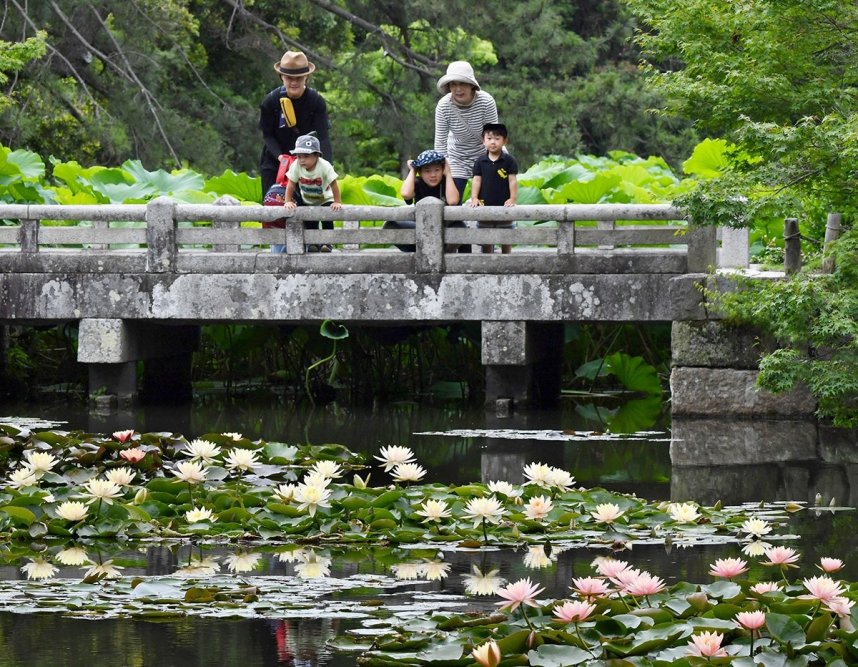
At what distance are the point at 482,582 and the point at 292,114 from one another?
686 centimetres

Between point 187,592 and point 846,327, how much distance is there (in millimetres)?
5114

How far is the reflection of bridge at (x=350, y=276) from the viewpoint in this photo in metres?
11.6

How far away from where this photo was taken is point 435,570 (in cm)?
578

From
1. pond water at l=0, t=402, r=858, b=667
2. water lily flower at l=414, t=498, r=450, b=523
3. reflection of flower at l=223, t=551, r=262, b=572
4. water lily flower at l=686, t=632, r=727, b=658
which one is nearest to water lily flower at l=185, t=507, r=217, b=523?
pond water at l=0, t=402, r=858, b=667

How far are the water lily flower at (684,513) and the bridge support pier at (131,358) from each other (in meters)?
6.67

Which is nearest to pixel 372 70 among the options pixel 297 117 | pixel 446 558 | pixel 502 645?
pixel 297 117

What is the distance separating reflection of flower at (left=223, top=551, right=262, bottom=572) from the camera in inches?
228

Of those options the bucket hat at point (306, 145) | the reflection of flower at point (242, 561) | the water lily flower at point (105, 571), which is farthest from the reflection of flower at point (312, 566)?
the bucket hat at point (306, 145)

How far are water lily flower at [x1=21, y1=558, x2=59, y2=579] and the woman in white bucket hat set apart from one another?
6545mm

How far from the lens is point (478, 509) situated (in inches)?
231

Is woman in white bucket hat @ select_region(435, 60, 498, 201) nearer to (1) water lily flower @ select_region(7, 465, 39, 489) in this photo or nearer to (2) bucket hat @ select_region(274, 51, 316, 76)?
(2) bucket hat @ select_region(274, 51, 316, 76)

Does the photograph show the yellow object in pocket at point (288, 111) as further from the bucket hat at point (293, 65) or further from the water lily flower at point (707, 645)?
the water lily flower at point (707, 645)

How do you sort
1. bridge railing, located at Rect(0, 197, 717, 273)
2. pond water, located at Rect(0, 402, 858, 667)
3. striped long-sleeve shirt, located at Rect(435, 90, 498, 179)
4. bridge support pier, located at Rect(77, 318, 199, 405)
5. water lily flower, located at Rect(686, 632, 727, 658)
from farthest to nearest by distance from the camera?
bridge support pier, located at Rect(77, 318, 199, 405) < striped long-sleeve shirt, located at Rect(435, 90, 498, 179) < bridge railing, located at Rect(0, 197, 717, 273) < pond water, located at Rect(0, 402, 858, 667) < water lily flower, located at Rect(686, 632, 727, 658)

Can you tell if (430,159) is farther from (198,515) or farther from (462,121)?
(198,515)
